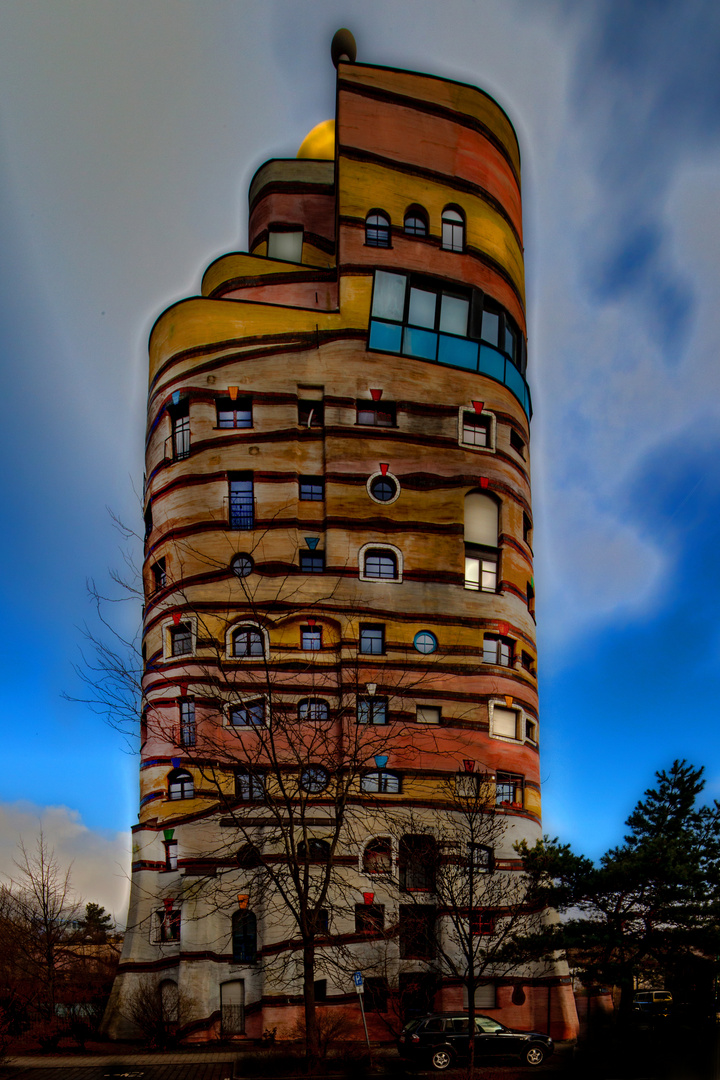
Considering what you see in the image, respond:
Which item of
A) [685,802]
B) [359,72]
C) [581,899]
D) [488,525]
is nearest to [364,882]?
[581,899]

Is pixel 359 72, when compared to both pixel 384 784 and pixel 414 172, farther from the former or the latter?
pixel 384 784

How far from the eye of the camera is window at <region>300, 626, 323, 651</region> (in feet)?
102

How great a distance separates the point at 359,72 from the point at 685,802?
29.4 meters

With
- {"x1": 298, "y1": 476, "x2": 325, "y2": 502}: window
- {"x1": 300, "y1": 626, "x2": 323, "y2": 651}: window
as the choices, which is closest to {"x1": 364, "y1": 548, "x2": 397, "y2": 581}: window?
{"x1": 300, "y1": 626, "x2": 323, "y2": 651}: window

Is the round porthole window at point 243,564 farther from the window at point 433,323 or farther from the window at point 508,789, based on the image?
the window at point 508,789

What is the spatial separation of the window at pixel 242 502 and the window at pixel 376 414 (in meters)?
4.78

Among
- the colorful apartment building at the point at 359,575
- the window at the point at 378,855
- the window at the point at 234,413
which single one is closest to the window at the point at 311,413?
the colorful apartment building at the point at 359,575

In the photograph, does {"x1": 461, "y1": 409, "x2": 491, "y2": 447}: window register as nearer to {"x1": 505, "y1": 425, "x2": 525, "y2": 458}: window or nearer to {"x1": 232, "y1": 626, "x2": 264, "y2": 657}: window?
{"x1": 505, "y1": 425, "x2": 525, "y2": 458}: window

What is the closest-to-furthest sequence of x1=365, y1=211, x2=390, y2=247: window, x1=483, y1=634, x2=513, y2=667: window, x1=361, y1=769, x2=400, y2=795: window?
x1=361, y1=769, x2=400, y2=795: window → x1=483, y1=634, x2=513, y2=667: window → x1=365, y1=211, x2=390, y2=247: window

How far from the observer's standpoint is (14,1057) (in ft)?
76.8

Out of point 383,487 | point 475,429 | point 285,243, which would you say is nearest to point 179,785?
point 383,487

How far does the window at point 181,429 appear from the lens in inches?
1319

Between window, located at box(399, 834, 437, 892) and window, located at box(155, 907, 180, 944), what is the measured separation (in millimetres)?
7188

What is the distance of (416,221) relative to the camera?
118 feet
